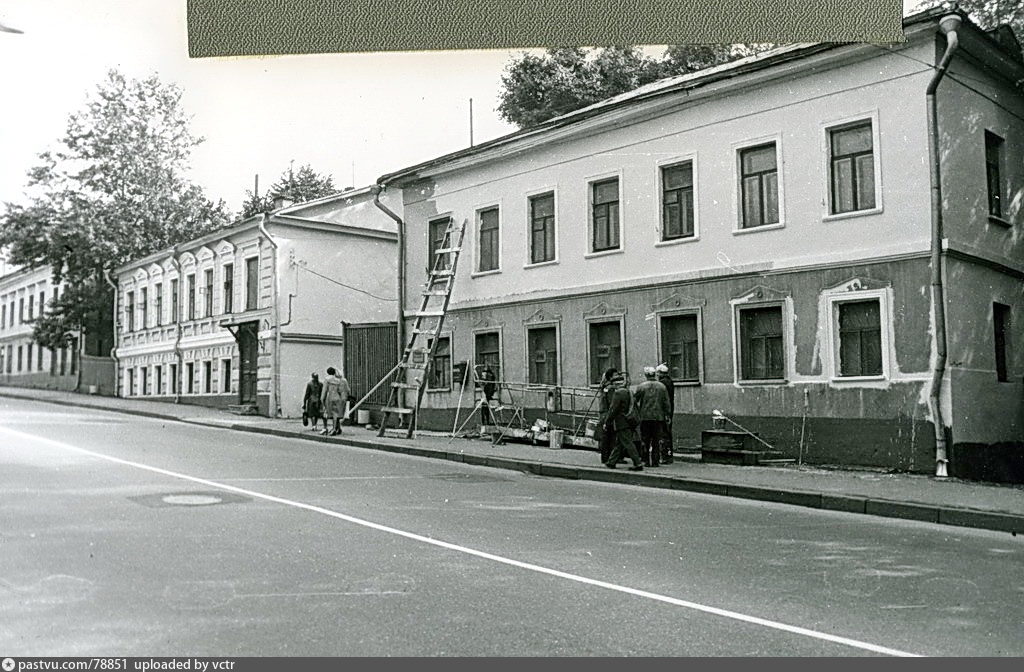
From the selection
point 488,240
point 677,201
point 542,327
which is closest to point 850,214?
point 677,201

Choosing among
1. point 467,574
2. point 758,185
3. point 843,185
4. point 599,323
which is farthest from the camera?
point 599,323

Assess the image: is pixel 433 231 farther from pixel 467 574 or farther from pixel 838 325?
pixel 467 574

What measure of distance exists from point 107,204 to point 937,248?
48.1 feet

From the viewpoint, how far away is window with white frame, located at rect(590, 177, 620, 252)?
20.0 metres

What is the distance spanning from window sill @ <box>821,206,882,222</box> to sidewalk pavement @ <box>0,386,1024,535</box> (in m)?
4.39

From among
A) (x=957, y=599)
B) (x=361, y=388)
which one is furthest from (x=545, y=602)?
(x=361, y=388)

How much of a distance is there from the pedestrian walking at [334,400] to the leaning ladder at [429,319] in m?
1.03

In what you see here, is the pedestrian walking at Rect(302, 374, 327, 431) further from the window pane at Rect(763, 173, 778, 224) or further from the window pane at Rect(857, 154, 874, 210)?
the window pane at Rect(857, 154, 874, 210)

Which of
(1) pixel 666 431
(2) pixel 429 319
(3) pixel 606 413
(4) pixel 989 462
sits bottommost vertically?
(4) pixel 989 462

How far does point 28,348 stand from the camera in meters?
32.9

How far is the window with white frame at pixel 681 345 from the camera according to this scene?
59.3 feet

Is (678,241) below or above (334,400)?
above

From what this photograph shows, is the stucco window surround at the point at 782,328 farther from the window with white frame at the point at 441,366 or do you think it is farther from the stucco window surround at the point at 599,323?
the window with white frame at the point at 441,366

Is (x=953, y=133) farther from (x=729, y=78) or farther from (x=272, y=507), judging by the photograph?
(x=272, y=507)
